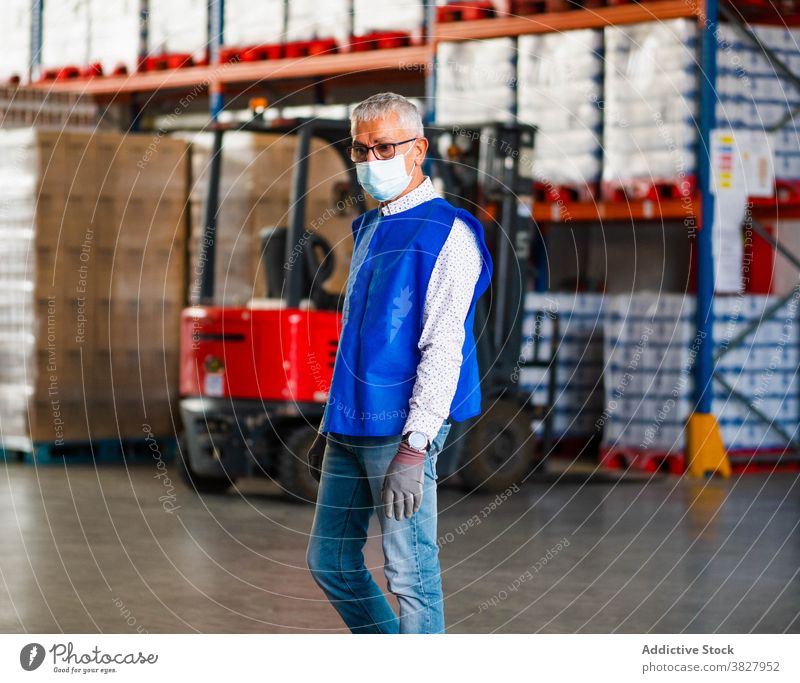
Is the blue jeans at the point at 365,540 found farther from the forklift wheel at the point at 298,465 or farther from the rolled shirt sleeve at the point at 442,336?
the forklift wheel at the point at 298,465

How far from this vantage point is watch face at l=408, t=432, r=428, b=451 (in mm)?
3697

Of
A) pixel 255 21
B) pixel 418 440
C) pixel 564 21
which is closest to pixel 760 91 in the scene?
pixel 564 21

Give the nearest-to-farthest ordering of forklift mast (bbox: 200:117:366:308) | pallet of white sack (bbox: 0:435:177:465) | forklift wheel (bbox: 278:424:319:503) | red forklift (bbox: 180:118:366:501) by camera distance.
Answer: forklift mast (bbox: 200:117:366:308)
red forklift (bbox: 180:118:366:501)
forklift wheel (bbox: 278:424:319:503)
pallet of white sack (bbox: 0:435:177:465)

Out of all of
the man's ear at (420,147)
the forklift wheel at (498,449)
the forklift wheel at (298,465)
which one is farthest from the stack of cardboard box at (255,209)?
the man's ear at (420,147)

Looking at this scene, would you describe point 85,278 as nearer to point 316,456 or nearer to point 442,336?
point 316,456

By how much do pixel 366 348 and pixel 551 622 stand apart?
7.75 feet

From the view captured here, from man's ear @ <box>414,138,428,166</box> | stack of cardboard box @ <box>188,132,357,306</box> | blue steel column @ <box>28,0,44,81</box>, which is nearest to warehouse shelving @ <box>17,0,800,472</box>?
stack of cardboard box @ <box>188,132,357,306</box>

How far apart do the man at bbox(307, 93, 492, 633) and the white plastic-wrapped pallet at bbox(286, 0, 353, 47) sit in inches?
335

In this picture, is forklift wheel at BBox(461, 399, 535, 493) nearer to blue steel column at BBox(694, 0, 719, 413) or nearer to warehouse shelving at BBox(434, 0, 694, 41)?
blue steel column at BBox(694, 0, 719, 413)

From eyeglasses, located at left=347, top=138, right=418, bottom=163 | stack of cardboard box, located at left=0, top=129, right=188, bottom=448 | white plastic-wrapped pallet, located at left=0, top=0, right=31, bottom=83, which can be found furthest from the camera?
white plastic-wrapped pallet, located at left=0, top=0, right=31, bottom=83

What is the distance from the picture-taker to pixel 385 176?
3.95m

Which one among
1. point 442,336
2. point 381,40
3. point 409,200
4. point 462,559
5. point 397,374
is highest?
point 381,40

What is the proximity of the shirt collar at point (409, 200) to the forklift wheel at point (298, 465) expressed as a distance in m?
5.24

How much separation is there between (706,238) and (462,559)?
177 inches
